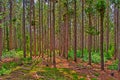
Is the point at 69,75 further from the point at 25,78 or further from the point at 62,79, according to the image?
the point at 25,78

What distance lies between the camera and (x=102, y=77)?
18.4 meters

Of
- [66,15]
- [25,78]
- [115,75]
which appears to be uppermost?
[66,15]

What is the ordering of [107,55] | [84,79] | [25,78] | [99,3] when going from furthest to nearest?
[107,55] < [99,3] < [84,79] < [25,78]

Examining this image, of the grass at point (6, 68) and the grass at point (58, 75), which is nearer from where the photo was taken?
the grass at point (58, 75)

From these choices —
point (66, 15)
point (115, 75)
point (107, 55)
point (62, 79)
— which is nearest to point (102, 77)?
point (115, 75)

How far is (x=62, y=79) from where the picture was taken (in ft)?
49.8

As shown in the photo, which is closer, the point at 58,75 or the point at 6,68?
the point at 58,75

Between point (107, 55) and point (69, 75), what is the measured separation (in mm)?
15633

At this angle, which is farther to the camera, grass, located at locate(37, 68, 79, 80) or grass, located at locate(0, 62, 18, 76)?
grass, located at locate(0, 62, 18, 76)

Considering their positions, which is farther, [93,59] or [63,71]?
[93,59]

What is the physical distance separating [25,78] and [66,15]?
602 inches

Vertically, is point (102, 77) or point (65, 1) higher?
point (65, 1)

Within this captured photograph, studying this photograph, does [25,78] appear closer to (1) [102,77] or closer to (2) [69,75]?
(2) [69,75]

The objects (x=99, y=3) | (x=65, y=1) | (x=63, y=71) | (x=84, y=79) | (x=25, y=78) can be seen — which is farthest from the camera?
(x=65, y=1)
